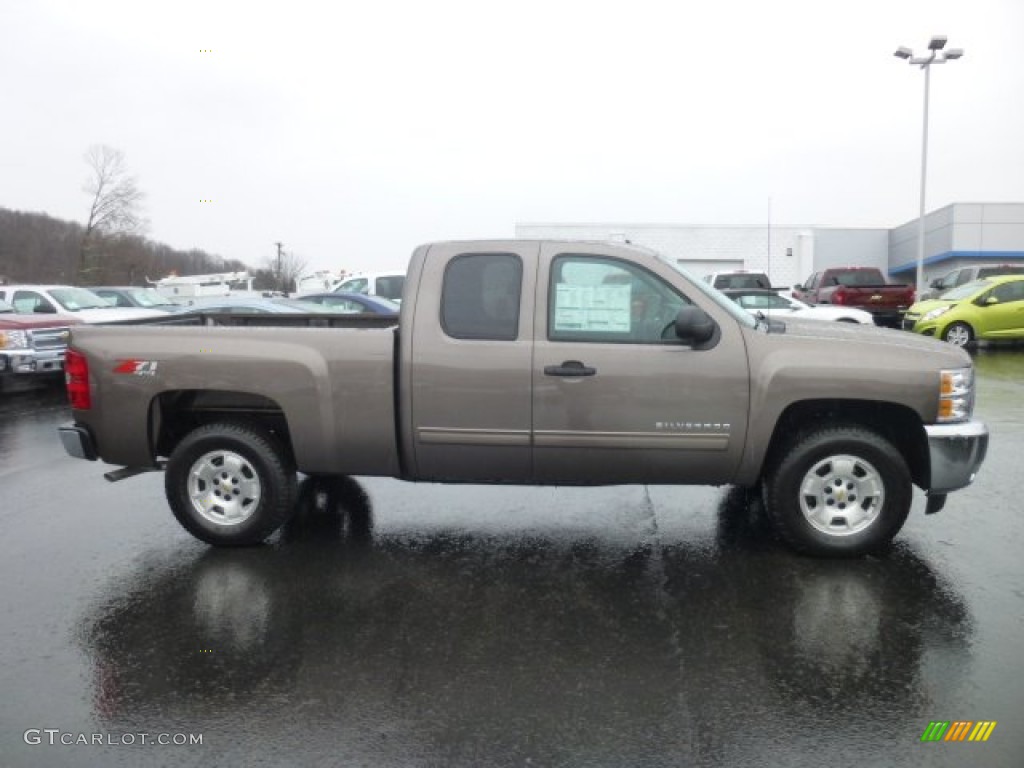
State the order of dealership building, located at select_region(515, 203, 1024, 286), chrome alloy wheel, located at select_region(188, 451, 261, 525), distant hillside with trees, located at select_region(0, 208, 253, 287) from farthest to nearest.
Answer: distant hillside with trees, located at select_region(0, 208, 253, 287), dealership building, located at select_region(515, 203, 1024, 286), chrome alloy wheel, located at select_region(188, 451, 261, 525)

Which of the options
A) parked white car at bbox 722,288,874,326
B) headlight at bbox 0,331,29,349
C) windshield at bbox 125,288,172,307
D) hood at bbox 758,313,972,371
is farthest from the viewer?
windshield at bbox 125,288,172,307

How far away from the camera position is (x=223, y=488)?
204 inches

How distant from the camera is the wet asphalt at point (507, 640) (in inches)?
122

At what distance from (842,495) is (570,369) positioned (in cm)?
181

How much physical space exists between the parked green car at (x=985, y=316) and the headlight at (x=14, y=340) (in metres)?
17.3

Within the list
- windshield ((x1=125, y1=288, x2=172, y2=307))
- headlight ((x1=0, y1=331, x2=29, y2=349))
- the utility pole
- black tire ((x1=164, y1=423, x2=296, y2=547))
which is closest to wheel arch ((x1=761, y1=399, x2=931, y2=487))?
black tire ((x1=164, y1=423, x2=296, y2=547))

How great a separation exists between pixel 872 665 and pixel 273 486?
348cm

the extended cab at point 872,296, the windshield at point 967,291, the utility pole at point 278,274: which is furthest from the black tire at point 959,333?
the utility pole at point 278,274

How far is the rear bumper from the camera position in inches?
203

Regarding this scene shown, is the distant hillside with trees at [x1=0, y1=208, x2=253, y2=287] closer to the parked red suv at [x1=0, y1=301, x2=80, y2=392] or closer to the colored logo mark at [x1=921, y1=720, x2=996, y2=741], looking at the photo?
the parked red suv at [x1=0, y1=301, x2=80, y2=392]

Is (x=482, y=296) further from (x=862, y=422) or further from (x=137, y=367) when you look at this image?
(x=862, y=422)

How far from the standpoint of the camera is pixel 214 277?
156 ft

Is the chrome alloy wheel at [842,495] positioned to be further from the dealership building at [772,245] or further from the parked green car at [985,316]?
the dealership building at [772,245]

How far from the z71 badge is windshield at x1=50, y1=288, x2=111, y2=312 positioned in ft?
41.3
